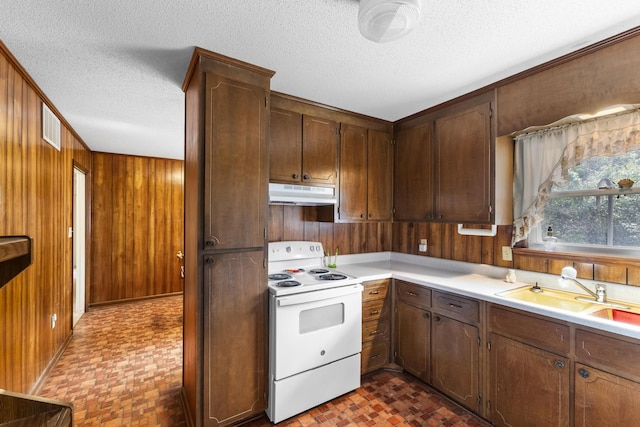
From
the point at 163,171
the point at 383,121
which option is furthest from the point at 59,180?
the point at 383,121

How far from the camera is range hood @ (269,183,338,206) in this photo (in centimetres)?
236

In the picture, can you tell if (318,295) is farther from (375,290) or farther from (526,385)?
(526,385)

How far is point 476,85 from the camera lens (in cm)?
227

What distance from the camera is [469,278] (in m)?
2.44

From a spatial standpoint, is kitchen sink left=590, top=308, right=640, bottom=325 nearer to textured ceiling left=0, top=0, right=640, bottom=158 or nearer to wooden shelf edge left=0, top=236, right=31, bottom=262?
textured ceiling left=0, top=0, right=640, bottom=158

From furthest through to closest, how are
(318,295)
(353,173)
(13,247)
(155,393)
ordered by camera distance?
1. (353,173)
2. (155,393)
3. (318,295)
4. (13,247)

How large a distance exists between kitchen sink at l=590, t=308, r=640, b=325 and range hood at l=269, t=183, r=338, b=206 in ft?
6.42

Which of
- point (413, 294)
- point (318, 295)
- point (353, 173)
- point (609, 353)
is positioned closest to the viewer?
point (609, 353)

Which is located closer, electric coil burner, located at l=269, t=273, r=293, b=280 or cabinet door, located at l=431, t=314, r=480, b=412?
cabinet door, located at l=431, t=314, r=480, b=412

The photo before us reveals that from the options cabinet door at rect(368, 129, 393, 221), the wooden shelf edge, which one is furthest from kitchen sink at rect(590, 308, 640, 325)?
the wooden shelf edge

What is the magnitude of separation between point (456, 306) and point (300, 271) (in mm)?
1296

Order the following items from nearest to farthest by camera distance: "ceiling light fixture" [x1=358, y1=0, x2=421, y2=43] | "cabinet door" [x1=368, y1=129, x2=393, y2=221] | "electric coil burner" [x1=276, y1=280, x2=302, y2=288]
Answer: "ceiling light fixture" [x1=358, y1=0, x2=421, y2=43]
"electric coil burner" [x1=276, y1=280, x2=302, y2=288]
"cabinet door" [x1=368, y1=129, x2=393, y2=221]

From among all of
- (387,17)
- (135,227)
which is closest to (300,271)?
(387,17)

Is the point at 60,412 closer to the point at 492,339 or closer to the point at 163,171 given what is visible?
the point at 492,339
